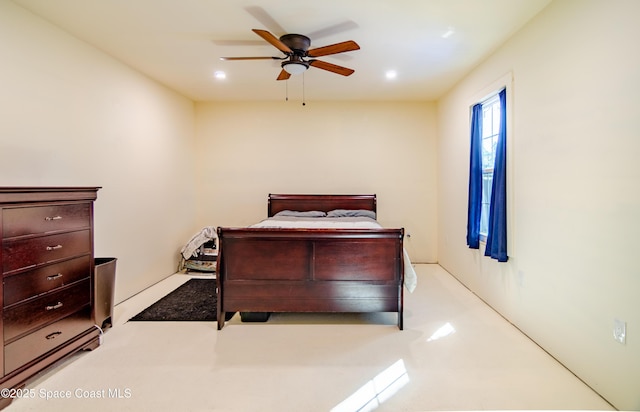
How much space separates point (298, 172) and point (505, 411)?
4.30 meters

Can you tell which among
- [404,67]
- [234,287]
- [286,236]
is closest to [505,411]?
[286,236]

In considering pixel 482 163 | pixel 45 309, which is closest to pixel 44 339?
pixel 45 309

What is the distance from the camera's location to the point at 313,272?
2.93m

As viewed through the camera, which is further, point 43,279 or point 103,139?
point 103,139

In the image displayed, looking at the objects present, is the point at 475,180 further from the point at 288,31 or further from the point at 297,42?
the point at 288,31

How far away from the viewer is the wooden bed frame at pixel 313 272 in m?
2.93

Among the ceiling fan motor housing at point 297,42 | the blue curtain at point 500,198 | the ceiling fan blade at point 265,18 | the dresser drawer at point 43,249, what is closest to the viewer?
the dresser drawer at point 43,249

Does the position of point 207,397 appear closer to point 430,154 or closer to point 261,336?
point 261,336

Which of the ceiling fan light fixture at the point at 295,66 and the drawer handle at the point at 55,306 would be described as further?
the ceiling fan light fixture at the point at 295,66

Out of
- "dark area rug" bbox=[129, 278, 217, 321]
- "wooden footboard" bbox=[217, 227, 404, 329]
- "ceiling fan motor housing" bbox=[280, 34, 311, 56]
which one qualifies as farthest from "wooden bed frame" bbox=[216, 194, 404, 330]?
"ceiling fan motor housing" bbox=[280, 34, 311, 56]

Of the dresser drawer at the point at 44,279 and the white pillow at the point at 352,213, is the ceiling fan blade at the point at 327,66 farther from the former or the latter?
the dresser drawer at the point at 44,279

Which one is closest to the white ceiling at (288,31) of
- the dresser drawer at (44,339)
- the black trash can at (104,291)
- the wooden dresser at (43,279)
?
the wooden dresser at (43,279)

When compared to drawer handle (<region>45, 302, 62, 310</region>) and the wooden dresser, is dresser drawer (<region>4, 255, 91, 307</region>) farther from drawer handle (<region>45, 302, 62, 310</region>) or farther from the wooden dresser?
drawer handle (<region>45, 302, 62, 310</region>)

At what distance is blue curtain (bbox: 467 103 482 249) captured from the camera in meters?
3.61
